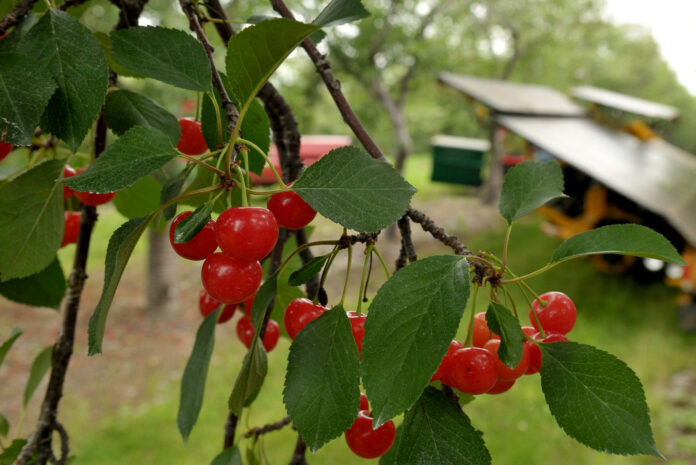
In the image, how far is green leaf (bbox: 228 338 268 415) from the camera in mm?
466

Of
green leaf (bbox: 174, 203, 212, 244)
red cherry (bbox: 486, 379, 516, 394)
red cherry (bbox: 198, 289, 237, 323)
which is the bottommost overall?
red cherry (bbox: 198, 289, 237, 323)

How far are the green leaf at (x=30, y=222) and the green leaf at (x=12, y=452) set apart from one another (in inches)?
11.2

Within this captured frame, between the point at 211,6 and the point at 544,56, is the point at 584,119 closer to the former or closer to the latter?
the point at 544,56

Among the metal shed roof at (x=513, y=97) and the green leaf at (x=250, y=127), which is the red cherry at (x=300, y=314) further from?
the metal shed roof at (x=513, y=97)

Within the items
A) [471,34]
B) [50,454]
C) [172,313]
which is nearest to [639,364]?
[172,313]

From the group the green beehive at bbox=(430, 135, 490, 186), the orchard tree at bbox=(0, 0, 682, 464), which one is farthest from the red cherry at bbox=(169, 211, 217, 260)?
the green beehive at bbox=(430, 135, 490, 186)

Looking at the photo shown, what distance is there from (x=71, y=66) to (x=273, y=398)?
282 centimetres

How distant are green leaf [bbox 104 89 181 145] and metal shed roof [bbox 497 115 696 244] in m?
4.00

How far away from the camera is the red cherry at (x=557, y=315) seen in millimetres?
518

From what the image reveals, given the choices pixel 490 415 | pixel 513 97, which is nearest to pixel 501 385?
pixel 490 415

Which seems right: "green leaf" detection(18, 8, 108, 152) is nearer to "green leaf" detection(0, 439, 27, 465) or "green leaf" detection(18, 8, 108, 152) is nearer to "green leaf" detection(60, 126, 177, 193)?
"green leaf" detection(60, 126, 177, 193)

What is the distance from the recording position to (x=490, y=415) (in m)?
2.84

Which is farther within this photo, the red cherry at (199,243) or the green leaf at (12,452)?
the green leaf at (12,452)

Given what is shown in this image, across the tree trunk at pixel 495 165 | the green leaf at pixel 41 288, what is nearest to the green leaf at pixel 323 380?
the green leaf at pixel 41 288
